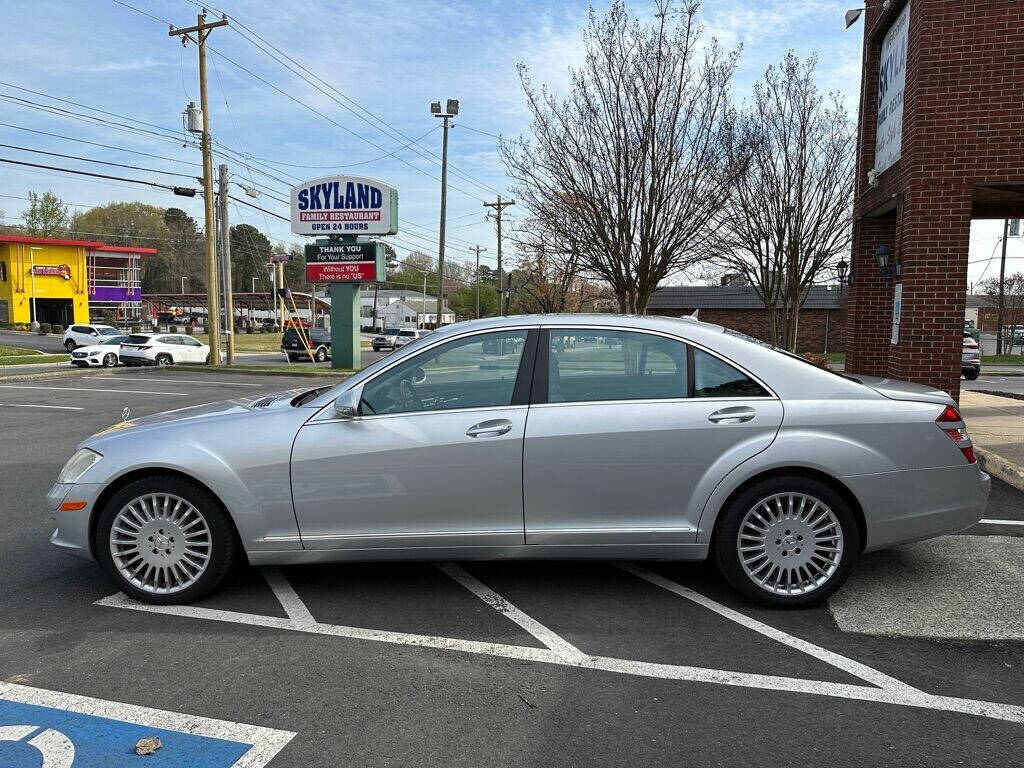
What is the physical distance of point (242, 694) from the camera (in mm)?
3160

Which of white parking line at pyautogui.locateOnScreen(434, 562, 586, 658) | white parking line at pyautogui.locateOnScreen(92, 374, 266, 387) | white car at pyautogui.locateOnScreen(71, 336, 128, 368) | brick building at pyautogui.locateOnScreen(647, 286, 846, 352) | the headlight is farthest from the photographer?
brick building at pyautogui.locateOnScreen(647, 286, 846, 352)

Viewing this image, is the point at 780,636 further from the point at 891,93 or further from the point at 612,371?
the point at 891,93

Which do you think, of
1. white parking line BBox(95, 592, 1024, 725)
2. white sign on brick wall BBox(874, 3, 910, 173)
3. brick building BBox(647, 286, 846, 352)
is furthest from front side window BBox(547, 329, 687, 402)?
brick building BBox(647, 286, 846, 352)

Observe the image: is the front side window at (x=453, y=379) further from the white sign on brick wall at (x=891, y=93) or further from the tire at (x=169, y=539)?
the white sign on brick wall at (x=891, y=93)

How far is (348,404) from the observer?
156 inches

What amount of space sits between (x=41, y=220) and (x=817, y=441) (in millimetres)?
90299

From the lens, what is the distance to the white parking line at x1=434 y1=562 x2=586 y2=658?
3.57m

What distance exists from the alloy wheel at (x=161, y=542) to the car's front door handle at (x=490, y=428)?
5.08 ft

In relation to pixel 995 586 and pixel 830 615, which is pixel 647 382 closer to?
pixel 830 615

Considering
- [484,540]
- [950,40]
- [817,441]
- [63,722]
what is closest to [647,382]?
[817,441]

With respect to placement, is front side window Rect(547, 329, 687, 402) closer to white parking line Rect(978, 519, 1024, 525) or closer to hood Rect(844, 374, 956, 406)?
hood Rect(844, 374, 956, 406)

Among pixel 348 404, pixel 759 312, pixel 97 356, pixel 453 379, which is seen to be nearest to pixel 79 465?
pixel 348 404

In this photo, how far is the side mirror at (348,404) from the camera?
12.9ft

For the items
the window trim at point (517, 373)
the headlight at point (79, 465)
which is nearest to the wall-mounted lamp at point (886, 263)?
the window trim at point (517, 373)
